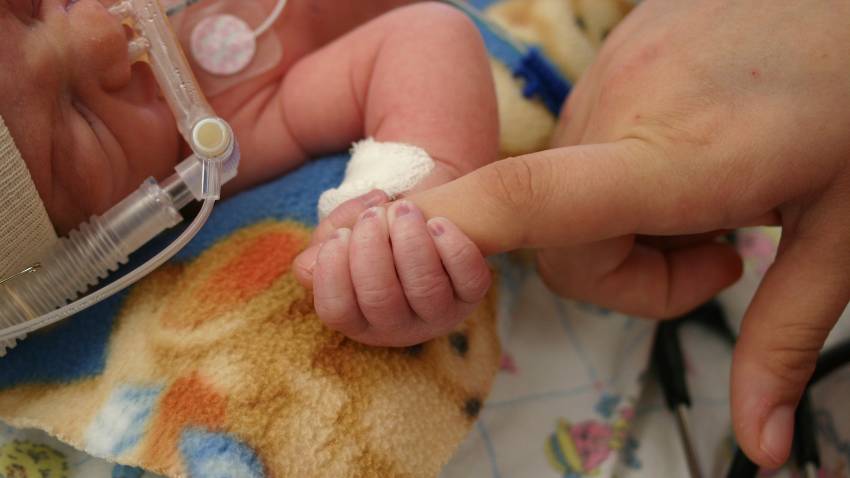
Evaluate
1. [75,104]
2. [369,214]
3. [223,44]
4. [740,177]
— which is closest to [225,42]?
[223,44]

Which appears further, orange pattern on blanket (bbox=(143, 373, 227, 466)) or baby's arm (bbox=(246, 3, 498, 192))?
baby's arm (bbox=(246, 3, 498, 192))


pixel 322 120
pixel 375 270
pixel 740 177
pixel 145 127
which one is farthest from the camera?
pixel 322 120

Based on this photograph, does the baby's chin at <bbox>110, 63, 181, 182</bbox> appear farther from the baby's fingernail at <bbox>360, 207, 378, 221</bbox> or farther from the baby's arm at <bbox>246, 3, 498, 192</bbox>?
the baby's fingernail at <bbox>360, 207, 378, 221</bbox>

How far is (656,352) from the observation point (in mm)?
1118

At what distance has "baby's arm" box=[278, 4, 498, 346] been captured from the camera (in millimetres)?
665

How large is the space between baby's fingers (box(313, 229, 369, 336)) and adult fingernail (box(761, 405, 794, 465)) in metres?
0.48

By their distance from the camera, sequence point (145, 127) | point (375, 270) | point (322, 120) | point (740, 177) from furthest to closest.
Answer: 1. point (322, 120)
2. point (145, 127)
3. point (740, 177)
4. point (375, 270)

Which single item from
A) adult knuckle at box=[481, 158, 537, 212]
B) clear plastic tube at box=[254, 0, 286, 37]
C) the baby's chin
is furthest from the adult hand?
clear plastic tube at box=[254, 0, 286, 37]

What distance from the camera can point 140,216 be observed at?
0.79 metres

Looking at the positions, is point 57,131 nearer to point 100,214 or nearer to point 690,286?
point 100,214

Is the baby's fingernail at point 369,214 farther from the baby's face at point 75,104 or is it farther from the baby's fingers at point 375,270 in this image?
the baby's face at point 75,104

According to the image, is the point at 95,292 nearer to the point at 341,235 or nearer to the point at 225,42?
the point at 341,235

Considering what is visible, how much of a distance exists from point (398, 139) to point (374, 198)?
15cm

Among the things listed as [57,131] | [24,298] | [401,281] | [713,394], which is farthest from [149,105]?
[713,394]
